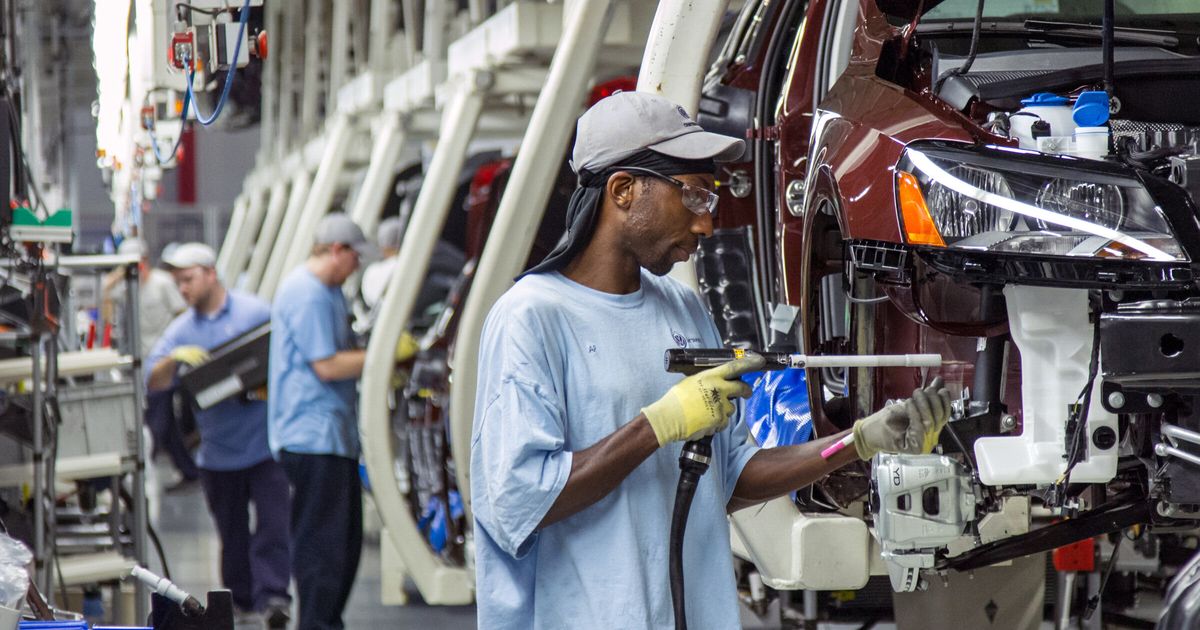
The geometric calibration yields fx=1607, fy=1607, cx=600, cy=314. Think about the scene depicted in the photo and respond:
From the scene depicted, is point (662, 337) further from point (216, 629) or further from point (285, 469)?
point (285, 469)

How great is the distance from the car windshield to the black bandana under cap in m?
1.61

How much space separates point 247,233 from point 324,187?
8018mm

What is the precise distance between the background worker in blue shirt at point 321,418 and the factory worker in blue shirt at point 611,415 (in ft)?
14.1

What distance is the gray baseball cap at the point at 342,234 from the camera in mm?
7629

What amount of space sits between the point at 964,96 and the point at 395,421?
6743 millimetres

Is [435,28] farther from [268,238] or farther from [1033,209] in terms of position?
[268,238]

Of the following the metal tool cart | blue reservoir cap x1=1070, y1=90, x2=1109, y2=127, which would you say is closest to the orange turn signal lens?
blue reservoir cap x1=1070, y1=90, x2=1109, y2=127

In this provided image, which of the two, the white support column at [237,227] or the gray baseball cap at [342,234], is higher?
the gray baseball cap at [342,234]

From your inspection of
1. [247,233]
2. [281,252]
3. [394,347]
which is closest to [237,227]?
[247,233]

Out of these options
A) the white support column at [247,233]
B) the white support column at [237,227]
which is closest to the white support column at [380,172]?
the white support column at [247,233]

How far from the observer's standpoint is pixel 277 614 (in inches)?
320

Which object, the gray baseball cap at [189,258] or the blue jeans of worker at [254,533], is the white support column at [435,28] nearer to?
the gray baseball cap at [189,258]

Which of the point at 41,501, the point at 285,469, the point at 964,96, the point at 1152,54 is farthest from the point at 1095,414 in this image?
the point at 285,469

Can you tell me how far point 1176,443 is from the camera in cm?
315
